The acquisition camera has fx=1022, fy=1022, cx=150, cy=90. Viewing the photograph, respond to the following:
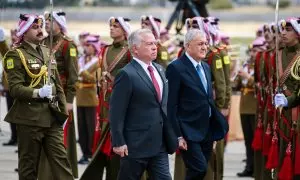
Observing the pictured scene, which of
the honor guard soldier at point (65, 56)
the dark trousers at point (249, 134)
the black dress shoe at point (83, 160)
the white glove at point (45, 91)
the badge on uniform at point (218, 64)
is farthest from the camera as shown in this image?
the black dress shoe at point (83, 160)

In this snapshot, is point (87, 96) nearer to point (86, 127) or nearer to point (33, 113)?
point (86, 127)

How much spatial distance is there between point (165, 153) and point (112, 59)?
113 inches

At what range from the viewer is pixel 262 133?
1272 cm

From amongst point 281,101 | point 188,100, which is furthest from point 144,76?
point 281,101

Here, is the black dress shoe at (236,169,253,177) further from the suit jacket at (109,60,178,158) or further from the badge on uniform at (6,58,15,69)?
the suit jacket at (109,60,178,158)

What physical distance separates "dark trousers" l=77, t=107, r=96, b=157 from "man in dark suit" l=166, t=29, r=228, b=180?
5517 mm

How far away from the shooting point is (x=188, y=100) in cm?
1007

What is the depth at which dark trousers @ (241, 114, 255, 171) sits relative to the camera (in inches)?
564

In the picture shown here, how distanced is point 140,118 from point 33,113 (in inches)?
65.5

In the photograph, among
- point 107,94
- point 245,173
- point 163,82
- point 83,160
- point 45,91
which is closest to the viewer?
point 163,82

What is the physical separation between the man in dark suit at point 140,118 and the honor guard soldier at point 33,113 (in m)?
1.39

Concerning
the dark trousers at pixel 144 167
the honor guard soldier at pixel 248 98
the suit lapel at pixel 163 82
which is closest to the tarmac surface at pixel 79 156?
the honor guard soldier at pixel 248 98

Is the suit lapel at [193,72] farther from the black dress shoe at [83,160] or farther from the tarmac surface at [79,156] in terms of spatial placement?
the black dress shoe at [83,160]

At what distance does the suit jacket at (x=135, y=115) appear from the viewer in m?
9.06
